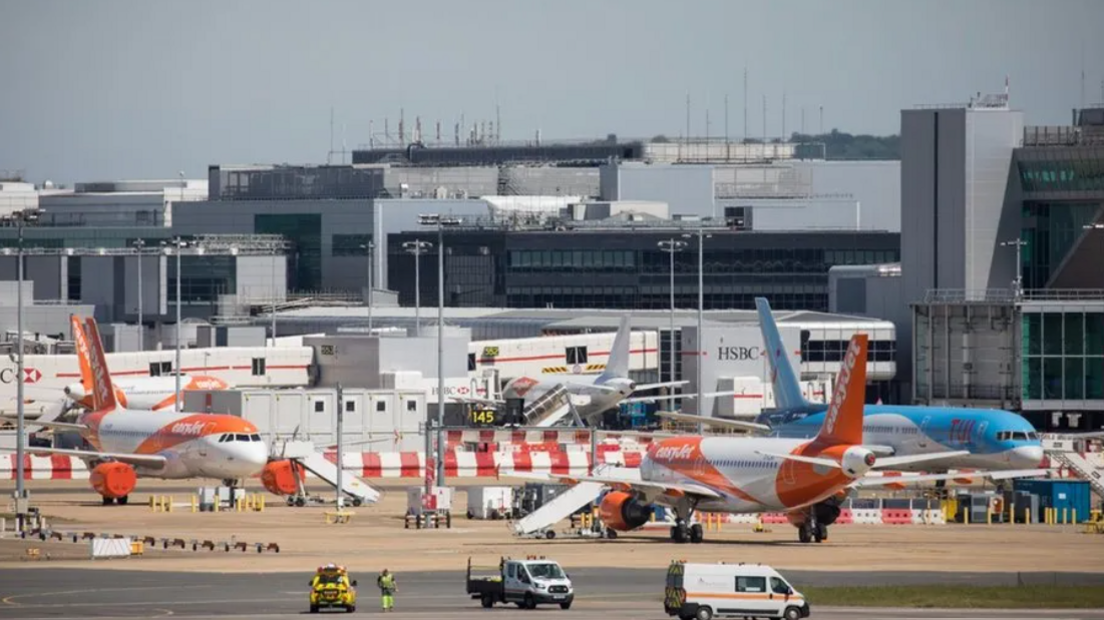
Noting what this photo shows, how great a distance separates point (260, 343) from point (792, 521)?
98.9 meters

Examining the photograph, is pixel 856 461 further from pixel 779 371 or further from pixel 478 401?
pixel 478 401

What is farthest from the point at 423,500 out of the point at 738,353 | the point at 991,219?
the point at 738,353

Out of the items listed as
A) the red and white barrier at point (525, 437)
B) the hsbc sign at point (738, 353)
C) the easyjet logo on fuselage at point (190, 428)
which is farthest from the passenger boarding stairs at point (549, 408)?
the easyjet logo on fuselage at point (190, 428)

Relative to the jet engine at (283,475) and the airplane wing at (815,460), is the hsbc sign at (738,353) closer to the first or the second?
the jet engine at (283,475)

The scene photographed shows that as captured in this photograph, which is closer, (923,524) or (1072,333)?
(923,524)

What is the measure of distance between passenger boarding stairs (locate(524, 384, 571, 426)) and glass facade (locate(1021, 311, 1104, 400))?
34.0 m

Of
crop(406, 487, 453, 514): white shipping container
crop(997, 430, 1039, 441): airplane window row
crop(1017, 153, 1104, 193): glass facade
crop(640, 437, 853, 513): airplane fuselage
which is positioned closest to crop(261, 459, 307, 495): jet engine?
crop(406, 487, 453, 514): white shipping container

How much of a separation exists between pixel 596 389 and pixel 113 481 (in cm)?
6145

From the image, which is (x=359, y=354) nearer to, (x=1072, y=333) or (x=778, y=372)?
(x=778, y=372)

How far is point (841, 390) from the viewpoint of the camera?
93.1 m

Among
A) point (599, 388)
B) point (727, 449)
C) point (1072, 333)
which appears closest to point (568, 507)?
point (727, 449)

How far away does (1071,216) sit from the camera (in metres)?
163

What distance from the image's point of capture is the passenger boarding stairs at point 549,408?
166 meters

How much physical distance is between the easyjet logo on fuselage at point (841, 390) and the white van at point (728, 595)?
94.2 ft
